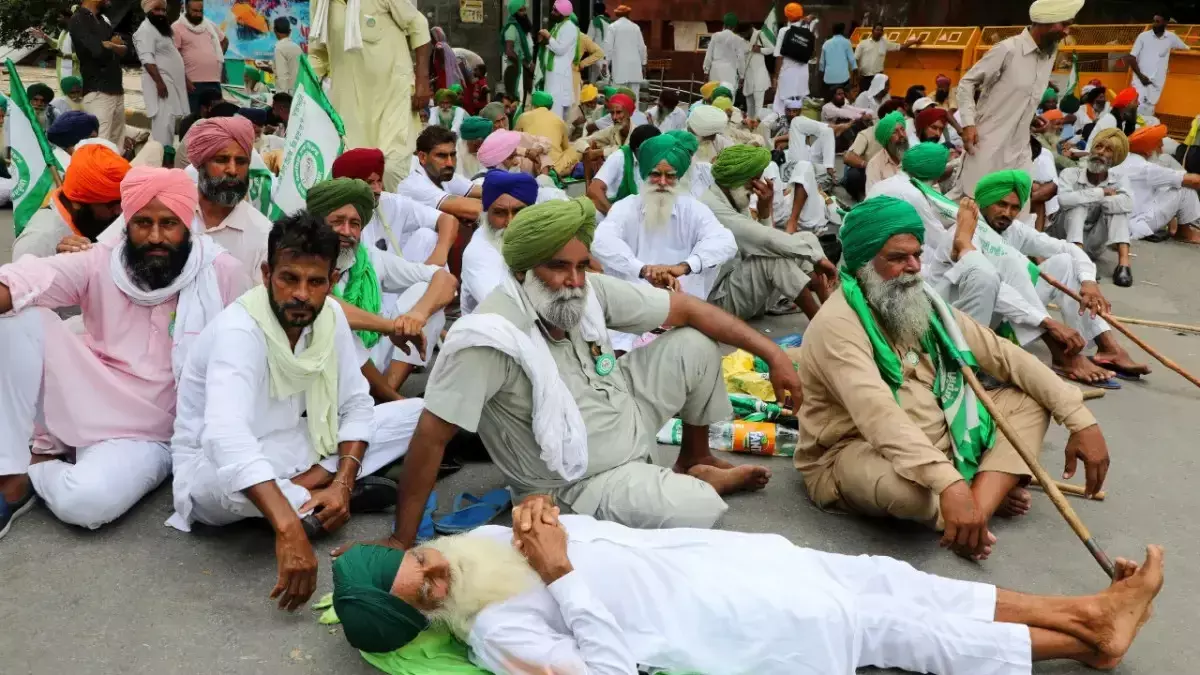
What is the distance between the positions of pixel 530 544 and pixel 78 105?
9.07 meters

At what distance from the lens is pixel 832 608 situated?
265cm

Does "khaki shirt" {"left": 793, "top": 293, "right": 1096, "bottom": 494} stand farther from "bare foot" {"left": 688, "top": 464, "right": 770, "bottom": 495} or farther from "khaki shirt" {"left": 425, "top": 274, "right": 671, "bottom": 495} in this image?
"khaki shirt" {"left": 425, "top": 274, "right": 671, "bottom": 495}

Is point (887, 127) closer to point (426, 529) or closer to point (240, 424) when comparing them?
point (426, 529)

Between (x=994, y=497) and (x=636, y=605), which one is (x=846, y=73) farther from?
(x=636, y=605)

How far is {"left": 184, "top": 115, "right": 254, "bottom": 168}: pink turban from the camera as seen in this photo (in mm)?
4590

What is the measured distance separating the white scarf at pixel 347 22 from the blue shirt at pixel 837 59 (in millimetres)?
9588

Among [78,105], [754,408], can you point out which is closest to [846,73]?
[78,105]

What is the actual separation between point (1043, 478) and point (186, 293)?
3114 millimetres

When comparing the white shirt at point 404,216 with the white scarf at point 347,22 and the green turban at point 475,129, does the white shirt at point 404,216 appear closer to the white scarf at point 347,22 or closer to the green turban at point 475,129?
the white scarf at point 347,22

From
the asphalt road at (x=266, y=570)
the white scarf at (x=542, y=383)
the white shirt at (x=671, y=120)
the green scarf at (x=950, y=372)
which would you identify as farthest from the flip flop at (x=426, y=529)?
the white shirt at (x=671, y=120)

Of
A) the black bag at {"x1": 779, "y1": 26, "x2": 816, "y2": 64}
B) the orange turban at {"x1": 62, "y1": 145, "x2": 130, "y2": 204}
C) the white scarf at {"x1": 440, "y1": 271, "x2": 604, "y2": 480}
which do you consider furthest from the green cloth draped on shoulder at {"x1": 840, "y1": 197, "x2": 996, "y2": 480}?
the black bag at {"x1": 779, "y1": 26, "x2": 816, "y2": 64}

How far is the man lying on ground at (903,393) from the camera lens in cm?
362

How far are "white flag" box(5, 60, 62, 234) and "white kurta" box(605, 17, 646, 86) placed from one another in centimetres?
1028

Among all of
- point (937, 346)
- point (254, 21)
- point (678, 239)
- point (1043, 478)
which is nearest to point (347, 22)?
point (678, 239)
